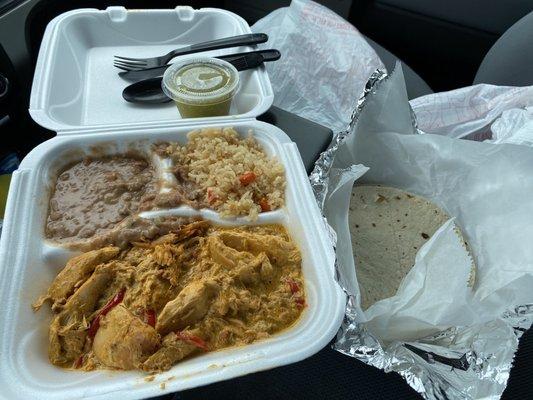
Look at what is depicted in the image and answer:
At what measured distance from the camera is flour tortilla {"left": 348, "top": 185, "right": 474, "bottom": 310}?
1166mm

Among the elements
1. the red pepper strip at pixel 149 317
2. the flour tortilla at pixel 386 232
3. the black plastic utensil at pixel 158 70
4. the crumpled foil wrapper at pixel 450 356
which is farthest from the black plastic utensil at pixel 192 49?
the red pepper strip at pixel 149 317

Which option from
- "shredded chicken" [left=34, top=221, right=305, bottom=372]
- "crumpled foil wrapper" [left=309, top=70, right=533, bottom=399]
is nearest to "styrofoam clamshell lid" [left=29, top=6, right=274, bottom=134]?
"shredded chicken" [left=34, top=221, right=305, bottom=372]

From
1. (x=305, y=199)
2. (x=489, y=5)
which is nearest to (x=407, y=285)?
(x=305, y=199)

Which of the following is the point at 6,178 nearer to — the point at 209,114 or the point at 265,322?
the point at 209,114

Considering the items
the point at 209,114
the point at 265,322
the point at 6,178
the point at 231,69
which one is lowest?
the point at 6,178

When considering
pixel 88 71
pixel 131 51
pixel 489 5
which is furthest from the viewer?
pixel 489 5

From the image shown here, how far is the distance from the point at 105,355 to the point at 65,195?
50 centimetres

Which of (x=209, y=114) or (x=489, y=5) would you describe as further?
(x=489, y=5)

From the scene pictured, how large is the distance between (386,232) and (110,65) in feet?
4.19

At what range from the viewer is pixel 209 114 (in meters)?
1.43

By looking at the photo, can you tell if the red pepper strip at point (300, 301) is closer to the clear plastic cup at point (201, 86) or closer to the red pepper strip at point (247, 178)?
the red pepper strip at point (247, 178)

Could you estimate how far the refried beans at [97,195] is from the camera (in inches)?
43.0

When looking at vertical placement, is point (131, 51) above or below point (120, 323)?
above

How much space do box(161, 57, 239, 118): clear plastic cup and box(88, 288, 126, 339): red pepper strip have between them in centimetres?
68
